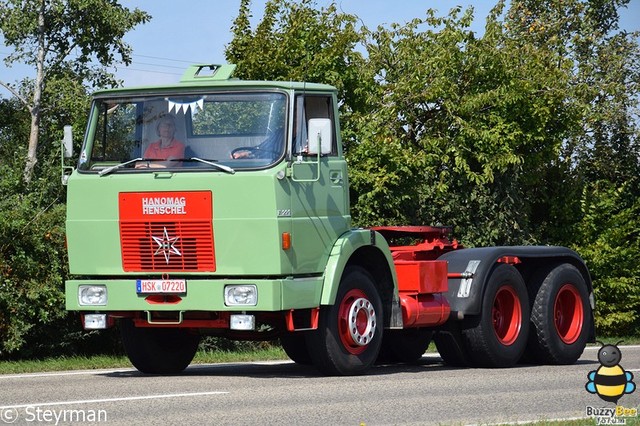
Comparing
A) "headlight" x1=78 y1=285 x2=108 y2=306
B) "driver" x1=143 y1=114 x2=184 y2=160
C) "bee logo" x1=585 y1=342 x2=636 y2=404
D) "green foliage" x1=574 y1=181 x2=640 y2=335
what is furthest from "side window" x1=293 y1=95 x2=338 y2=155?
"green foliage" x1=574 y1=181 x2=640 y2=335

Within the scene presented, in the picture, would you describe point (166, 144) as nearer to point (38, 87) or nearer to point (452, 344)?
point (452, 344)

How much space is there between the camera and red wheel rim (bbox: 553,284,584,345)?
1547 cm

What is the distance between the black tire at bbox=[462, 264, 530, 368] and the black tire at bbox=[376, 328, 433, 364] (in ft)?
3.74

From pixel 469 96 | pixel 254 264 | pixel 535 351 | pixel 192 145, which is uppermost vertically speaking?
pixel 469 96

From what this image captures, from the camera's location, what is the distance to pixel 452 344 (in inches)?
574

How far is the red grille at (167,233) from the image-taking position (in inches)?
475

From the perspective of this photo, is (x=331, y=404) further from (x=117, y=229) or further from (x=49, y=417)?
(x=117, y=229)

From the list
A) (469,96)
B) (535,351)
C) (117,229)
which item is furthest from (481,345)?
(469,96)

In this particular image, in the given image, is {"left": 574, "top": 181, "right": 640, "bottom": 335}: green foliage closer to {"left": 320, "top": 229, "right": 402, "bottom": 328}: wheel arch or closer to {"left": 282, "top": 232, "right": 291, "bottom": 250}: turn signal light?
{"left": 320, "top": 229, "right": 402, "bottom": 328}: wheel arch

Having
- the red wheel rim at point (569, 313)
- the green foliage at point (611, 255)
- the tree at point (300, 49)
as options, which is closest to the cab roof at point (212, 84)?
the red wheel rim at point (569, 313)

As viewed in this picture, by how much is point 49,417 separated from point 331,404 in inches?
86.2

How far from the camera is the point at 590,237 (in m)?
34.7

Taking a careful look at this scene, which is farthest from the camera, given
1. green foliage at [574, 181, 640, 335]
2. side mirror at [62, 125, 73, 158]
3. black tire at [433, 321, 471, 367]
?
green foliage at [574, 181, 640, 335]

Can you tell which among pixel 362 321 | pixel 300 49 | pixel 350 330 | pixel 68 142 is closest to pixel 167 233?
pixel 68 142
